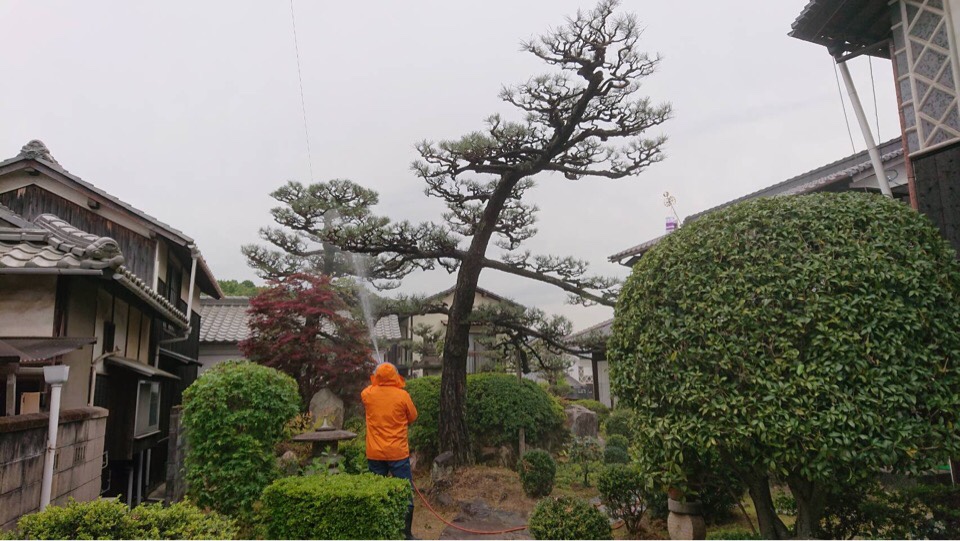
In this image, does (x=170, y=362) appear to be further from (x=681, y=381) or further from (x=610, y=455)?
(x=681, y=381)

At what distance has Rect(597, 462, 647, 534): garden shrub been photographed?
761 cm

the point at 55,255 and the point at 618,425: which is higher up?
the point at 55,255

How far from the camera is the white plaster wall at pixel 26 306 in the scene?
635 centimetres

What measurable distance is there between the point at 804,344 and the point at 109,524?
5.56 meters

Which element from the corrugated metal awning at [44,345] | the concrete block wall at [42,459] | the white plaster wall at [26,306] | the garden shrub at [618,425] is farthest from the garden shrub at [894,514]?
the garden shrub at [618,425]

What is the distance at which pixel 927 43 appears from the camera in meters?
6.49

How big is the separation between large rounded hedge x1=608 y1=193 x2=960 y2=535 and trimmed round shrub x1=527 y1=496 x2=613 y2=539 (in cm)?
128

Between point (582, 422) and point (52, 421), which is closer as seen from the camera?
point (52, 421)

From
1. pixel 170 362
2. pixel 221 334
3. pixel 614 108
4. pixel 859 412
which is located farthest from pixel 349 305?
pixel 859 412

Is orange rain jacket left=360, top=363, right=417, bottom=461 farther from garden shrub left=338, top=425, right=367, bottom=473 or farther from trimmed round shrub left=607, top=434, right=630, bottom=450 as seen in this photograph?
trimmed round shrub left=607, top=434, right=630, bottom=450

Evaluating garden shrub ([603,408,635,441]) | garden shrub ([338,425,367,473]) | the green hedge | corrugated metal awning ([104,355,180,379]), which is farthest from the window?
garden shrub ([603,408,635,441])

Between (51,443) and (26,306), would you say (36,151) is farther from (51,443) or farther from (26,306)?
(51,443)

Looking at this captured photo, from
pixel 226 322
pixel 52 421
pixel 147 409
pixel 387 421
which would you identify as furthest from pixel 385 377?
pixel 226 322

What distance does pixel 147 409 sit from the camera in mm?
11375
